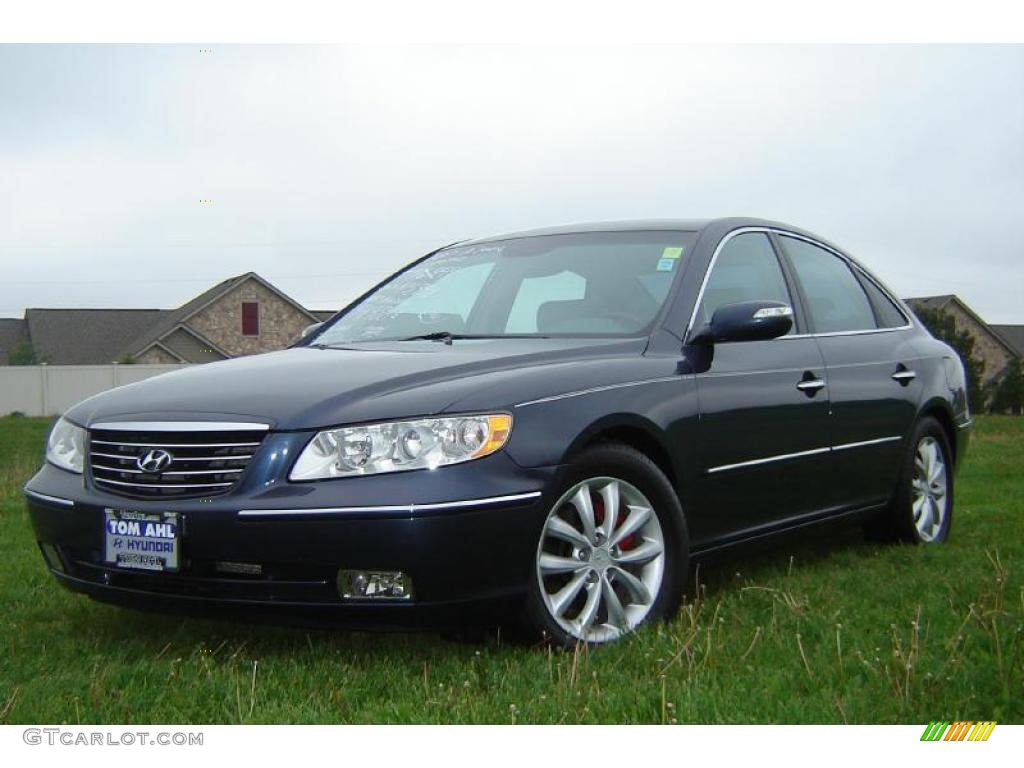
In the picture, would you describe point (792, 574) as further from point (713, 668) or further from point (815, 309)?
point (713, 668)

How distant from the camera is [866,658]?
12.8ft

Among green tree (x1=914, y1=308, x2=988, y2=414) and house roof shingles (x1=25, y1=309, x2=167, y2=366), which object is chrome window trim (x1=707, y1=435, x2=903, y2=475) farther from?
house roof shingles (x1=25, y1=309, x2=167, y2=366)

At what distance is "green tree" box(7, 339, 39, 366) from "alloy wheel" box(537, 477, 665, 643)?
5006cm

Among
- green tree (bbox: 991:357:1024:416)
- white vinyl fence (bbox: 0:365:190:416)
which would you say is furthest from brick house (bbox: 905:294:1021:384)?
white vinyl fence (bbox: 0:365:190:416)

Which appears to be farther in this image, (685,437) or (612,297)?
(612,297)

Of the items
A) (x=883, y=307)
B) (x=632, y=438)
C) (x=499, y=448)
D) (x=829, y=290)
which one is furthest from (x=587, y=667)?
(x=883, y=307)

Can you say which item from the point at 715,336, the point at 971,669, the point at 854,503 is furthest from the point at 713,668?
the point at 854,503

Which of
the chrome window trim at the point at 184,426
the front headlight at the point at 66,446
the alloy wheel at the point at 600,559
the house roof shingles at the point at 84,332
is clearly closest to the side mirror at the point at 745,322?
the alloy wheel at the point at 600,559

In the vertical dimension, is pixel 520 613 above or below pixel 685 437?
below

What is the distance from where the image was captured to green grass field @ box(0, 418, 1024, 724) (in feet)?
11.2

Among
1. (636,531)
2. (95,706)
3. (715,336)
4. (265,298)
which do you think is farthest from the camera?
(265,298)

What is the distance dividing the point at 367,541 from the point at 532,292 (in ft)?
6.56

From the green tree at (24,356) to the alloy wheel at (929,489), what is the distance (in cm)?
4863

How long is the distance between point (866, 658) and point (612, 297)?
1.84 metres
